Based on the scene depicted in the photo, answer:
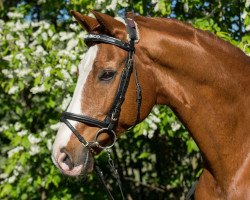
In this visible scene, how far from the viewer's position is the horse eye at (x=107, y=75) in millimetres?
2482

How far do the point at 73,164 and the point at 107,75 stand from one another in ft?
1.53

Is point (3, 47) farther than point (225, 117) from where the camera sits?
Yes

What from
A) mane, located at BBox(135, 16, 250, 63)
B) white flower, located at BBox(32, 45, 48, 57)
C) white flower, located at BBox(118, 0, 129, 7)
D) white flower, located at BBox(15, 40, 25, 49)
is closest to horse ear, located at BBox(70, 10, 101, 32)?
mane, located at BBox(135, 16, 250, 63)

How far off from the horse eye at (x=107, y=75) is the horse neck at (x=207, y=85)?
6.8 inches

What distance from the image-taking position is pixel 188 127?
8.37 ft

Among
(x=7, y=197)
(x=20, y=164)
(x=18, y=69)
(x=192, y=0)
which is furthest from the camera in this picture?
(x=7, y=197)

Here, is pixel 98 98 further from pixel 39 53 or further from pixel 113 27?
pixel 39 53

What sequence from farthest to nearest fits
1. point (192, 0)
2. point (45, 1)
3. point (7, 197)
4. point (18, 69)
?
1. point (7, 197)
2. point (45, 1)
3. point (18, 69)
4. point (192, 0)

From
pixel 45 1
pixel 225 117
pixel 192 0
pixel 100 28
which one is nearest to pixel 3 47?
pixel 45 1

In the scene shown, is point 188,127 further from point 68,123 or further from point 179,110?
point 68,123

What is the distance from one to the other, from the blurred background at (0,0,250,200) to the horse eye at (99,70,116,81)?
66.2 inches

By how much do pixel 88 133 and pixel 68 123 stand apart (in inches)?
4.6

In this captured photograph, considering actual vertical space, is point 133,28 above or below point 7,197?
above

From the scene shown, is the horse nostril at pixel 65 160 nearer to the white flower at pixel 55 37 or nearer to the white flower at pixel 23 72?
the white flower at pixel 23 72
